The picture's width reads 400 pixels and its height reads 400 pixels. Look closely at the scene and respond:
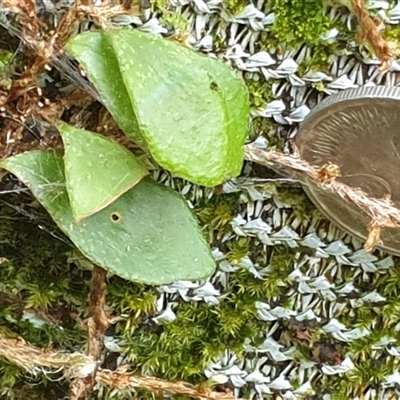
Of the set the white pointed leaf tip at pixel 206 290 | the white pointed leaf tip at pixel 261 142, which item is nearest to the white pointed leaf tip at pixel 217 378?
the white pointed leaf tip at pixel 206 290

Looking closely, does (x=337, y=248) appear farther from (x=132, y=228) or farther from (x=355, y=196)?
(x=132, y=228)

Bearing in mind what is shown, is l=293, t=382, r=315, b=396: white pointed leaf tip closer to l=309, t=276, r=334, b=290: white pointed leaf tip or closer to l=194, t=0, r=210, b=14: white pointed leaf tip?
l=309, t=276, r=334, b=290: white pointed leaf tip

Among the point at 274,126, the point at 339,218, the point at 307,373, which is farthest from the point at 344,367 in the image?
the point at 274,126

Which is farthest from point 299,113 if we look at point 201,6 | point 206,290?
point 206,290

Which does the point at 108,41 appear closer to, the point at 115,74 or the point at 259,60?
the point at 115,74

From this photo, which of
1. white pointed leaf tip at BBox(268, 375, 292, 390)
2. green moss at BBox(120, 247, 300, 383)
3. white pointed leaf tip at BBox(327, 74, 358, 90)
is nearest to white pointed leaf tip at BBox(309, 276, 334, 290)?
green moss at BBox(120, 247, 300, 383)

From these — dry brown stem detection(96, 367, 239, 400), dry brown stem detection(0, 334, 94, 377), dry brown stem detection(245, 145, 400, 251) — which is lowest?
dry brown stem detection(96, 367, 239, 400)
